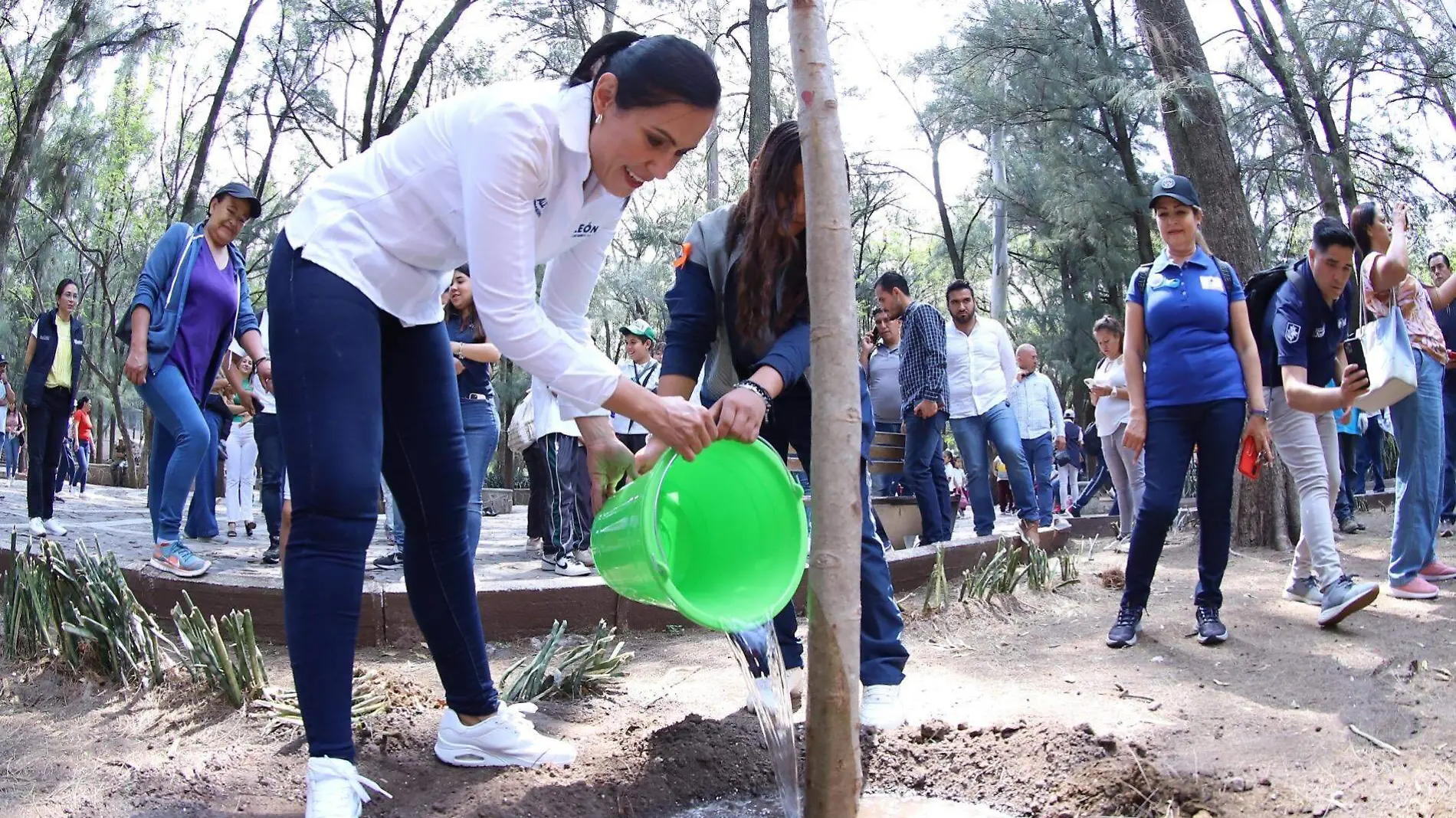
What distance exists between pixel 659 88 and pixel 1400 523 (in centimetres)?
432

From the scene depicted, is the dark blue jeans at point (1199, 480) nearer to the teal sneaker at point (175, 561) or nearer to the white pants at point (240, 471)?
the teal sneaker at point (175, 561)

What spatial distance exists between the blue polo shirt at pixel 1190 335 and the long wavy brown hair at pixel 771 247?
6.06ft

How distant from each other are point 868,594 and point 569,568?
3.26 meters

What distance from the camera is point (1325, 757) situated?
2703 millimetres

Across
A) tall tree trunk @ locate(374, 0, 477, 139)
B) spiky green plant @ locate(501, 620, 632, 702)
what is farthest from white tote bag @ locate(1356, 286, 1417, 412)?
tall tree trunk @ locate(374, 0, 477, 139)

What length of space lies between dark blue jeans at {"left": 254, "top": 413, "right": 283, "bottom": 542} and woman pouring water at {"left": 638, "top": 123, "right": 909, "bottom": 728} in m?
3.62

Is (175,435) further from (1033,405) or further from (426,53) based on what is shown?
(426,53)

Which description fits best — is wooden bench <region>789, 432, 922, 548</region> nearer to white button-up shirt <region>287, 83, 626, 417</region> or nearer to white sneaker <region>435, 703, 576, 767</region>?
white sneaker <region>435, 703, 576, 767</region>

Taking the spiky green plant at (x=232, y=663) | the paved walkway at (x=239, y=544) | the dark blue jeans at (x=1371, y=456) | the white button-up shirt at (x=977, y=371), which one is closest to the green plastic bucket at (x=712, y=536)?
the spiky green plant at (x=232, y=663)

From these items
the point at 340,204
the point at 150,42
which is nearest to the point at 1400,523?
the point at 340,204

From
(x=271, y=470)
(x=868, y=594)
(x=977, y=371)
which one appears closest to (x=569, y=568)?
(x=271, y=470)

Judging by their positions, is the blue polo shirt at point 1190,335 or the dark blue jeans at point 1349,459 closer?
the blue polo shirt at point 1190,335

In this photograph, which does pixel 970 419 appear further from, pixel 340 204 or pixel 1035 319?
pixel 1035 319

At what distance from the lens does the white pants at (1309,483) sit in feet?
14.3
